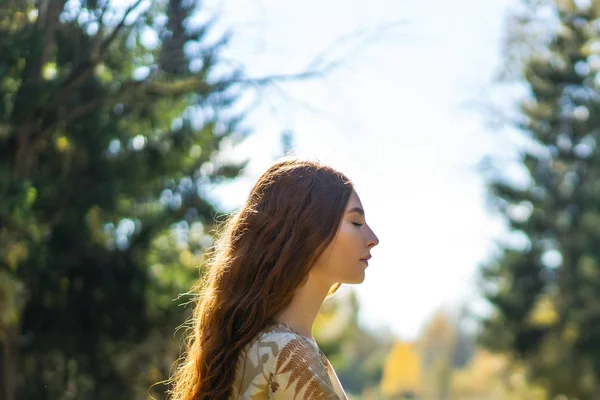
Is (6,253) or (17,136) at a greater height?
(17,136)

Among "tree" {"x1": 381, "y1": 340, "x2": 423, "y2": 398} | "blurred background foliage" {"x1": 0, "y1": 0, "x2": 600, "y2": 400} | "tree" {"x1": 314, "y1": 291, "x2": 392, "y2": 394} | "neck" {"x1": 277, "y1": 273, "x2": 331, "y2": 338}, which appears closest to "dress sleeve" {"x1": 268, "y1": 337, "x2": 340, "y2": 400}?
"neck" {"x1": 277, "y1": 273, "x2": 331, "y2": 338}

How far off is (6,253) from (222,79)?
262cm

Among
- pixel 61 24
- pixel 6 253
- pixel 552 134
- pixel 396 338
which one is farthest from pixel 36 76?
pixel 396 338

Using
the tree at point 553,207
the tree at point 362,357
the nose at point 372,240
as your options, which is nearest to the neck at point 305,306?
the nose at point 372,240

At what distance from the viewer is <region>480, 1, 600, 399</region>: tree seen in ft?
→ 77.2

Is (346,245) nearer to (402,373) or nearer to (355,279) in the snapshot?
(355,279)

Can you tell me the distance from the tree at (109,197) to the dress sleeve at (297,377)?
7.20 metres

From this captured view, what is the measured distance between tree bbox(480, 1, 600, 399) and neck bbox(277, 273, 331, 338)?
2147 centimetres

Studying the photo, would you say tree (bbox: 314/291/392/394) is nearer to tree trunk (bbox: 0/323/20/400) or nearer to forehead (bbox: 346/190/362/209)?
tree trunk (bbox: 0/323/20/400)

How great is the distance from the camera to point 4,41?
26.9 feet

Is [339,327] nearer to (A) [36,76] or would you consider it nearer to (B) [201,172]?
(B) [201,172]

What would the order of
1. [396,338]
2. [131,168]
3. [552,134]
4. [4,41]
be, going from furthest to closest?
[396,338]
[552,134]
[131,168]
[4,41]

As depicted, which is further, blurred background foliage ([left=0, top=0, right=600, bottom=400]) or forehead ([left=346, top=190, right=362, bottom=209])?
blurred background foliage ([left=0, top=0, right=600, bottom=400])

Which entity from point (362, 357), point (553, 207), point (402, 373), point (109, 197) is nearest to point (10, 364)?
point (109, 197)
